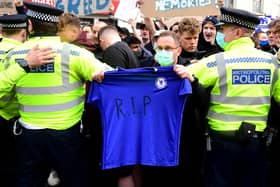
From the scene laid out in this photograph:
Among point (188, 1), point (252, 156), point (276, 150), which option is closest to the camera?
point (252, 156)

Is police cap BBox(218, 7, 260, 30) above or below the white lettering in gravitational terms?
below

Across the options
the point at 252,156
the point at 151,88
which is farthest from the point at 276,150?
the point at 151,88

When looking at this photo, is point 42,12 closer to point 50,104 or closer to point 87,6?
point 50,104

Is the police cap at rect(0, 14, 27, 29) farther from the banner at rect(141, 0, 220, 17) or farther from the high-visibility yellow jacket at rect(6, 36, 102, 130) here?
the banner at rect(141, 0, 220, 17)

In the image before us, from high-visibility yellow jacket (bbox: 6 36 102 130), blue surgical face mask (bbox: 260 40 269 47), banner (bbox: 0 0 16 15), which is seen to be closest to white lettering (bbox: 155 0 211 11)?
blue surgical face mask (bbox: 260 40 269 47)

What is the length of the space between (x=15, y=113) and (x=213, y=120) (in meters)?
1.89

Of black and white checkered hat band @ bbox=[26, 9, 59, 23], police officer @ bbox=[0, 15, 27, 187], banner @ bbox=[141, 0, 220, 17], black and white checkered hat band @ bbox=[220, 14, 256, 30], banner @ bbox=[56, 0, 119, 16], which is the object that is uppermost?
banner @ bbox=[56, 0, 119, 16]

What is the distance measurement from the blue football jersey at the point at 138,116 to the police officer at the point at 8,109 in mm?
883

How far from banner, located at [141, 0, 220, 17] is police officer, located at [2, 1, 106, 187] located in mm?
3095

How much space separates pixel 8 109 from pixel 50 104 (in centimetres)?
80

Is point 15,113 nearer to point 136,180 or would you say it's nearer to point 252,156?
point 136,180

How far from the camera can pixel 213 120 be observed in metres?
3.93

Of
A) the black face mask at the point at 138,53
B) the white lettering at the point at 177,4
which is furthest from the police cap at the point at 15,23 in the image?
the white lettering at the point at 177,4

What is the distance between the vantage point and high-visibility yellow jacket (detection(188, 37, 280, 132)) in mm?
3748
